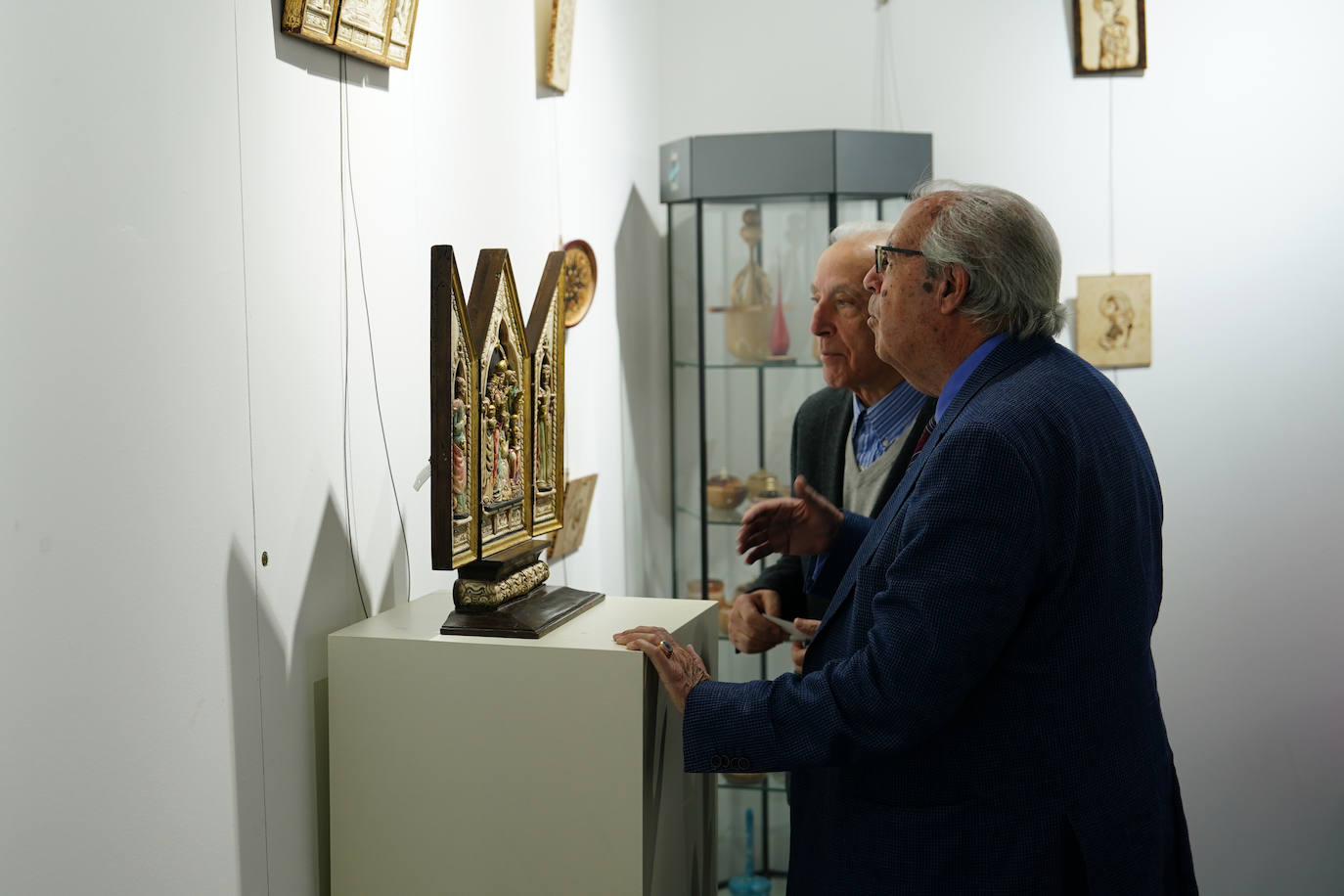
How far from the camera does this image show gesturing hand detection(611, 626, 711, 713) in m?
Result: 1.73

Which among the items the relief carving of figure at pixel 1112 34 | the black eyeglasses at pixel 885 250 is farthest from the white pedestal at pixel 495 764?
the relief carving of figure at pixel 1112 34

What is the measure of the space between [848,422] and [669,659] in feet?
3.53

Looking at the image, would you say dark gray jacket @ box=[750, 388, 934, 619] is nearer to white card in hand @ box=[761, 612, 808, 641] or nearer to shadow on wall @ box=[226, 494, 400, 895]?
white card in hand @ box=[761, 612, 808, 641]

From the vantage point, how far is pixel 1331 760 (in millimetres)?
3834

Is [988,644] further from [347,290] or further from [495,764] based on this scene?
[347,290]

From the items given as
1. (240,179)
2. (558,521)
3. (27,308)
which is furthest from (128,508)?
(558,521)

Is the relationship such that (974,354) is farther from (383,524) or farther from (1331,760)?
(1331,760)

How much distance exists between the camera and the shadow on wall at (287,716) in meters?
1.71

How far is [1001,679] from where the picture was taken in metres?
1.62

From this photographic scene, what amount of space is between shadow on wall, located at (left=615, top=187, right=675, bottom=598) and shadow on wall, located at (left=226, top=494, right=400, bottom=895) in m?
1.73

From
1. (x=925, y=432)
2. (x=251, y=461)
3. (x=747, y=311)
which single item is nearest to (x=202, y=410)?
(x=251, y=461)

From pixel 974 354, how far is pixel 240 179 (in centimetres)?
108

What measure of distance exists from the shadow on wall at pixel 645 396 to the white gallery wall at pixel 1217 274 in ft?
2.49

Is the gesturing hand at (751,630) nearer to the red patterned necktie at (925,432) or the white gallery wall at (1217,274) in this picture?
the red patterned necktie at (925,432)
